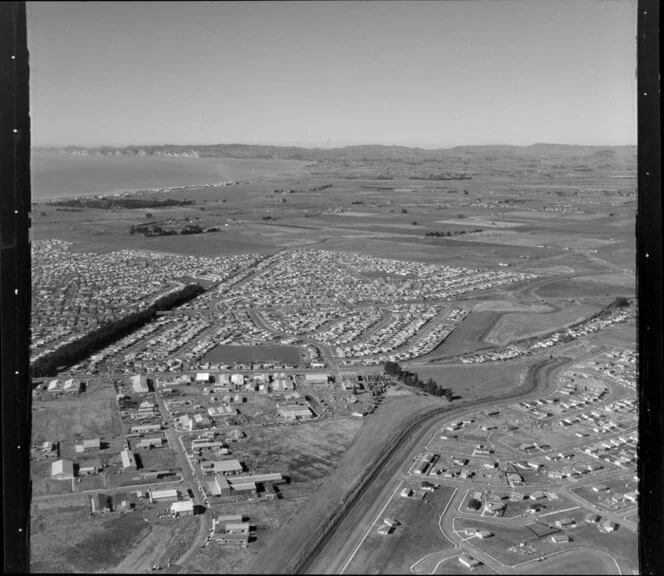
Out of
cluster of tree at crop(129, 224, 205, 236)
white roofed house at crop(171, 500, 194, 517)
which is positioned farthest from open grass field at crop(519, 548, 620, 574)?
cluster of tree at crop(129, 224, 205, 236)

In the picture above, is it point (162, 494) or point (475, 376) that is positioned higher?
point (162, 494)

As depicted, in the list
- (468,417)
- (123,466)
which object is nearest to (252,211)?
(468,417)

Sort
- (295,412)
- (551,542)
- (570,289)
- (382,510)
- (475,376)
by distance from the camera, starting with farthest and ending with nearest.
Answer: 1. (570,289)
2. (475,376)
3. (295,412)
4. (382,510)
5. (551,542)

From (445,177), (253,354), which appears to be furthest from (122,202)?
(445,177)

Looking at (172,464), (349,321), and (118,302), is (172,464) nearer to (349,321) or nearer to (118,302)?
(118,302)

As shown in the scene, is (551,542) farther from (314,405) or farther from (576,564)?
(314,405)

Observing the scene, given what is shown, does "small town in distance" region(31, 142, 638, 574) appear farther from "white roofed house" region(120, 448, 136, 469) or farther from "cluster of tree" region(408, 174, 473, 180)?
"cluster of tree" region(408, 174, 473, 180)

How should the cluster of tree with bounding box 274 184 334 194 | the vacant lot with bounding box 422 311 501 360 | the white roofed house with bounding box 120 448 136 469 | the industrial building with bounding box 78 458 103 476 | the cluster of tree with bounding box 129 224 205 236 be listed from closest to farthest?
the industrial building with bounding box 78 458 103 476 → the white roofed house with bounding box 120 448 136 469 → the vacant lot with bounding box 422 311 501 360 → the cluster of tree with bounding box 129 224 205 236 → the cluster of tree with bounding box 274 184 334 194
